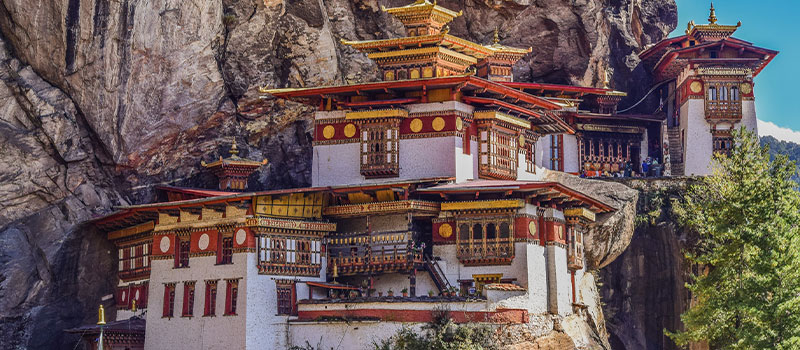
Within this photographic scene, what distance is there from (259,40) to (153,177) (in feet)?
28.4

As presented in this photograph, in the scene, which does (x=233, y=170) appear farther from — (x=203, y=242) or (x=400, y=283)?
(x=400, y=283)

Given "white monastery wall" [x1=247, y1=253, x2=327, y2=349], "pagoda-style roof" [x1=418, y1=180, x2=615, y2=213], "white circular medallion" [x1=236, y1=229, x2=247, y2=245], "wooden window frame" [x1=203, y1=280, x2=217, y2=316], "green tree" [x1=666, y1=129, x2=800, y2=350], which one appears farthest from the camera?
"wooden window frame" [x1=203, y1=280, x2=217, y2=316]

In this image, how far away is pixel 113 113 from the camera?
52.2 meters

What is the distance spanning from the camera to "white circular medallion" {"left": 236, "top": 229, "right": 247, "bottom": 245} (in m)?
46.5

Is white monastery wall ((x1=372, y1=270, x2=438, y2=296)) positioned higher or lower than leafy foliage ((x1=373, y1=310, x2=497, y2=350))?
higher

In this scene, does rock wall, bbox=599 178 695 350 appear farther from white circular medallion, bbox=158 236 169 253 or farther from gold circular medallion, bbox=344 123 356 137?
white circular medallion, bbox=158 236 169 253

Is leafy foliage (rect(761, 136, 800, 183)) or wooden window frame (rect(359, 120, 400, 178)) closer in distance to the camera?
wooden window frame (rect(359, 120, 400, 178))

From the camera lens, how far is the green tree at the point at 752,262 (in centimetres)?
4328

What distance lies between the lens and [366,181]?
171ft

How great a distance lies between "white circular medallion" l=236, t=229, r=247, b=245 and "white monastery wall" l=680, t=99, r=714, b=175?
28.0 meters

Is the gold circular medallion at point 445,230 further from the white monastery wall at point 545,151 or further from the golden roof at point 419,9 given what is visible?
the white monastery wall at point 545,151

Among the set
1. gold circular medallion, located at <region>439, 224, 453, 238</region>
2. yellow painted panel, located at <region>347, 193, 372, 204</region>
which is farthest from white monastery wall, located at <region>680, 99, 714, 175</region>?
yellow painted panel, located at <region>347, 193, 372, 204</region>

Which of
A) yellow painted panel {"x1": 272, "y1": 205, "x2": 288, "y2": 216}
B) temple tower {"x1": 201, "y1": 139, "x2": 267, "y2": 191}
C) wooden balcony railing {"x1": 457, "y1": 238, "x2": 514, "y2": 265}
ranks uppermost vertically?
temple tower {"x1": 201, "y1": 139, "x2": 267, "y2": 191}

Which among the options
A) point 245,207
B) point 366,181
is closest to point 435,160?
point 366,181
